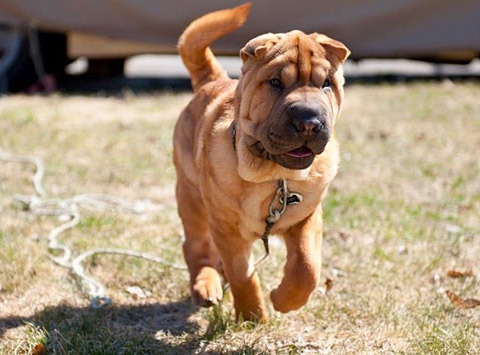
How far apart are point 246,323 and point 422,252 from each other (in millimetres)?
1581

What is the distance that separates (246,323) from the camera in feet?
12.0

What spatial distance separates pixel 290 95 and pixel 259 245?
6.35ft

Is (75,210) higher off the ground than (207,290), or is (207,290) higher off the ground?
(207,290)

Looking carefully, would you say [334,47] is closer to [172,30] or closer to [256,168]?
[256,168]

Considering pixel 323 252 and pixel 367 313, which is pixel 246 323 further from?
pixel 323 252

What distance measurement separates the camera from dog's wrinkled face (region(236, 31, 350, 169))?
10.0 ft

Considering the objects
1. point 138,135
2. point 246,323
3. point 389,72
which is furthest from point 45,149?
point 389,72

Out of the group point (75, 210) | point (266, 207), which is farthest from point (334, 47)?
point (75, 210)

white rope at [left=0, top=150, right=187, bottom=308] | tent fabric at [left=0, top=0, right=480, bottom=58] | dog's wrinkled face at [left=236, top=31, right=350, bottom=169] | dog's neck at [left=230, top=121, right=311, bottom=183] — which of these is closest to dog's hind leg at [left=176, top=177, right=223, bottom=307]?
white rope at [left=0, top=150, right=187, bottom=308]

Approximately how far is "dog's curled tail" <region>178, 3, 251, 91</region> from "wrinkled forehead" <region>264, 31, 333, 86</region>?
0.72 m

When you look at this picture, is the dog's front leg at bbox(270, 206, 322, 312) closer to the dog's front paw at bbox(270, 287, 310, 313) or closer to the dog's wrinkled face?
the dog's front paw at bbox(270, 287, 310, 313)

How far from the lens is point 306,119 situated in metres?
3.01

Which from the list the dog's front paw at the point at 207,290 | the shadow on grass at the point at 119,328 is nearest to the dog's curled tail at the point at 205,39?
the dog's front paw at the point at 207,290

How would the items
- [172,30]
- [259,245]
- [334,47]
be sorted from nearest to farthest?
[334,47] < [259,245] < [172,30]
